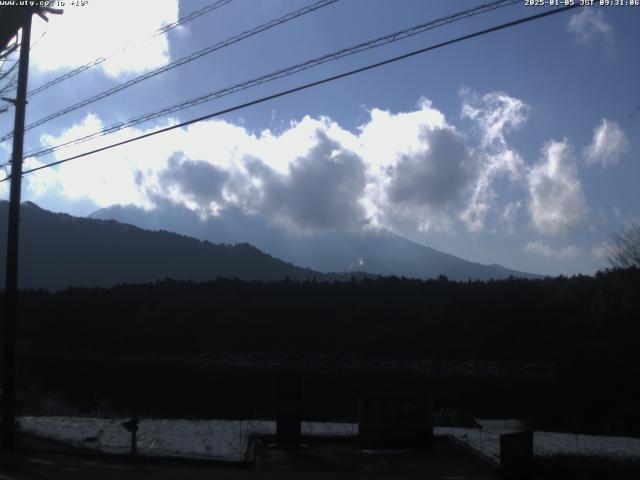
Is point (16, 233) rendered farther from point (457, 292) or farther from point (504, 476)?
point (457, 292)

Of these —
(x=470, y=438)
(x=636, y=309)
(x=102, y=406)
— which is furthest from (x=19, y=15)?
(x=636, y=309)

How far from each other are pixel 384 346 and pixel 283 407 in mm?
112164

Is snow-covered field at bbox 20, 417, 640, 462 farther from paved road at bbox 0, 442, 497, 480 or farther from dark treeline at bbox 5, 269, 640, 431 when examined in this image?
dark treeline at bbox 5, 269, 640, 431

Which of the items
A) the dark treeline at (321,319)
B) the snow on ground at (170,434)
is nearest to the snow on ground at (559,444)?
the snow on ground at (170,434)

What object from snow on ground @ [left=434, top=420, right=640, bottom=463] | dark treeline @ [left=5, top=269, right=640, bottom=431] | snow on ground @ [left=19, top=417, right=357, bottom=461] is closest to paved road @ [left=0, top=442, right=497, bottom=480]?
snow on ground @ [left=434, top=420, right=640, bottom=463]

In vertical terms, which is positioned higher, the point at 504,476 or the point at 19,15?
the point at 19,15

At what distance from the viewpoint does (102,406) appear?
97.3ft

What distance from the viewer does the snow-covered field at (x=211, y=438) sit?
1502cm

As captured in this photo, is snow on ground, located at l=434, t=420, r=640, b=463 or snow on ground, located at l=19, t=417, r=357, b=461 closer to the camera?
snow on ground, located at l=434, t=420, r=640, b=463

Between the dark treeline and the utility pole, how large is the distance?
93929 millimetres

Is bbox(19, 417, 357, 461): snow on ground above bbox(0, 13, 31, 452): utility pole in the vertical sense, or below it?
below

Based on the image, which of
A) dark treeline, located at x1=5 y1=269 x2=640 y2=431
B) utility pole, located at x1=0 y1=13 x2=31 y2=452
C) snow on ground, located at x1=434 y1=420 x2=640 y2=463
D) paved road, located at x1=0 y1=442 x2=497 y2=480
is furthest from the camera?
dark treeline, located at x1=5 y1=269 x2=640 y2=431

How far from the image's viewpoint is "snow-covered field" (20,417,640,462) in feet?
49.3

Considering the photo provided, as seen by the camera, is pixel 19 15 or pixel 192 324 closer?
pixel 19 15
